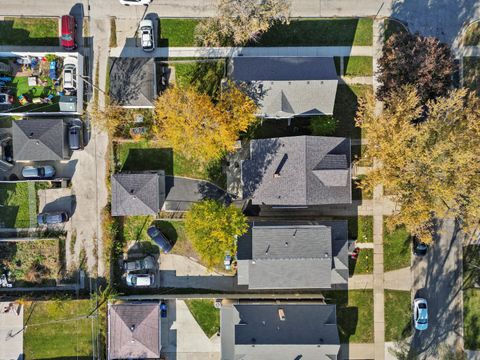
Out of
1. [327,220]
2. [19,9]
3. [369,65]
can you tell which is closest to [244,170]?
[327,220]

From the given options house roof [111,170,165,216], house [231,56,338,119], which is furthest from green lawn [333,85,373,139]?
house roof [111,170,165,216]

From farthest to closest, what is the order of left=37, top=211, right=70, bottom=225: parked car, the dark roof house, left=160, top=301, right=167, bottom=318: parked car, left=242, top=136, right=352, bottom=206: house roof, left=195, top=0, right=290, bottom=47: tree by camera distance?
left=160, top=301, right=167, bottom=318: parked car
left=37, top=211, right=70, bottom=225: parked car
left=195, top=0, right=290, bottom=47: tree
left=242, top=136, right=352, bottom=206: house roof
the dark roof house

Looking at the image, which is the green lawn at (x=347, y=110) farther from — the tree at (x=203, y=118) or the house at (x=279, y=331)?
the house at (x=279, y=331)

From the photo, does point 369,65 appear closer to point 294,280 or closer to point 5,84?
point 294,280

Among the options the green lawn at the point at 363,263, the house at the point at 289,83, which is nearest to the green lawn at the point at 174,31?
the house at the point at 289,83

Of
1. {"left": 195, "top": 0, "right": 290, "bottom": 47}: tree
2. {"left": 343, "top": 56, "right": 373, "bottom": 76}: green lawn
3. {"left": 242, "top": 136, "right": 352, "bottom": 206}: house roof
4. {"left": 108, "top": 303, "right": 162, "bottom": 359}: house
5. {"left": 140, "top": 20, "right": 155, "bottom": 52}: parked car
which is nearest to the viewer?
{"left": 242, "top": 136, "right": 352, "bottom": 206}: house roof

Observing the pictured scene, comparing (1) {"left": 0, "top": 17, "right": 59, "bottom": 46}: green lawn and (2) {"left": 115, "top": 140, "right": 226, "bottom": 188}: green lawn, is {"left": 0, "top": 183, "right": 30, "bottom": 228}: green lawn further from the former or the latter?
(1) {"left": 0, "top": 17, "right": 59, "bottom": 46}: green lawn

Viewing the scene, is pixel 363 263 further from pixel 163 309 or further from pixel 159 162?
pixel 159 162
